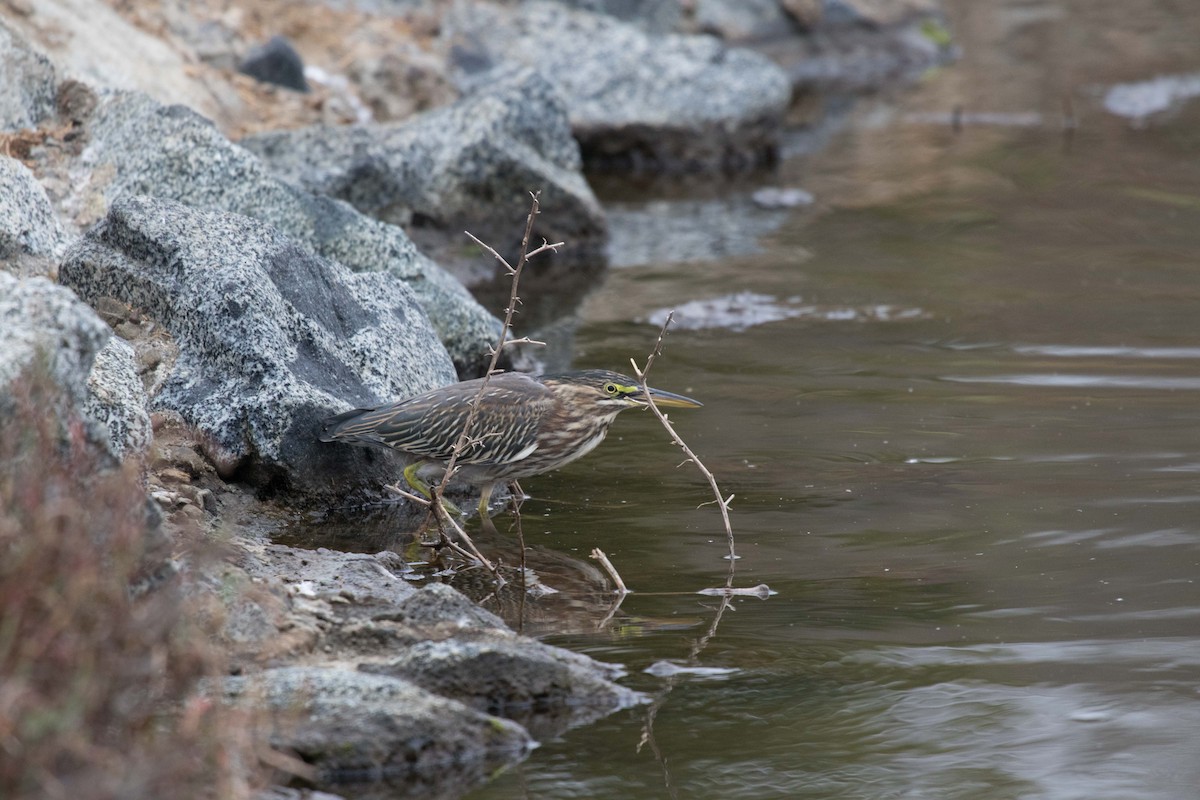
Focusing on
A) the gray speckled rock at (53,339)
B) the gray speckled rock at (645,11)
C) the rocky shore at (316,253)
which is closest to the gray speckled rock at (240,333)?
the rocky shore at (316,253)

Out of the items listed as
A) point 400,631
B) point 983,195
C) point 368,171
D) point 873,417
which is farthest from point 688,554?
point 983,195

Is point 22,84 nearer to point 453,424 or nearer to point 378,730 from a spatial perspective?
point 453,424

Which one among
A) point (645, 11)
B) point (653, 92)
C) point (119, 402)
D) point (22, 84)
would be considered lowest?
point (119, 402)

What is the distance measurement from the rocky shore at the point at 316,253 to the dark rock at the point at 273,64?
3cm

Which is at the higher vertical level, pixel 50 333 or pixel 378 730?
pixel 50 333

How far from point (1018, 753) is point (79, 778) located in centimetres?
270

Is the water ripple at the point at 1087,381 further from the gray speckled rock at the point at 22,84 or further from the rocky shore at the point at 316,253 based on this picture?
the gray speckled rock at the point at 22,84

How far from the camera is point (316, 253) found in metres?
7.81

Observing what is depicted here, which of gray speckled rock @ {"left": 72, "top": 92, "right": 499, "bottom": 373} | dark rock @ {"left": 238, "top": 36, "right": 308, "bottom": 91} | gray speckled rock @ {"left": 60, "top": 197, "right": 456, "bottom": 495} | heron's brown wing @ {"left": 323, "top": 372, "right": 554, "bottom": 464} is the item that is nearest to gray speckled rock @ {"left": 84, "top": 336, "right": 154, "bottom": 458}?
gray speckled rock @ {"left": 60, "top": 197, "right": 456, "bottom": 495}

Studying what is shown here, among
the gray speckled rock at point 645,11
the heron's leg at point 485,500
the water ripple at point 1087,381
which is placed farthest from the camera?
the gray speckled rock at point 645,11

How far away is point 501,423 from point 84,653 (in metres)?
3.32

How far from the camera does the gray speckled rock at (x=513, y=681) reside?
478 cm

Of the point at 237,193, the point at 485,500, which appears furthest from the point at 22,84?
the point at 485,500

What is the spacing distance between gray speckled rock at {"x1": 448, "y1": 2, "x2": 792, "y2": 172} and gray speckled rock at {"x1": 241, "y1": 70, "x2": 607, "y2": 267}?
287 centimetres
